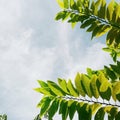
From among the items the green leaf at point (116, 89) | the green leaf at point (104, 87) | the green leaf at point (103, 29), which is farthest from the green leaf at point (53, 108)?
the green leaf at point (103, 29)

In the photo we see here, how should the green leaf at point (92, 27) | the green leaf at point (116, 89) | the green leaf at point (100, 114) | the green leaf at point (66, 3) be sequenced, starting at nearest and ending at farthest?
1. the green leaf at point (116, 89)
2. the green leaf at point (100, 114)
3. the green leaf at point (92, 27)
4. the green leaf at point (66, 3)

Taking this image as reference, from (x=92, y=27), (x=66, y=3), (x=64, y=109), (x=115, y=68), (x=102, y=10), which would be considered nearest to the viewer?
(x=64, y=109)

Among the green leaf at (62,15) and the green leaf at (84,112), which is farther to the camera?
the green leaf at (62,15)

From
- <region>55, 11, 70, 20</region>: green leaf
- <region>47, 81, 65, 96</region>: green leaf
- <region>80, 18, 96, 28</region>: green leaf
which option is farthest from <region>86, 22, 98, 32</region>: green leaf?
<region>47, 81, 65, 96</region>: green leaf

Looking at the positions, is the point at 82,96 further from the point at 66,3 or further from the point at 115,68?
the point at 66,3

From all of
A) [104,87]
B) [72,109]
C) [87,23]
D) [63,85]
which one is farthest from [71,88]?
[87,23]

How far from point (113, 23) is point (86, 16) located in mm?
557

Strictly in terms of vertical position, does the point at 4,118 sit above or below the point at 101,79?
Result: above

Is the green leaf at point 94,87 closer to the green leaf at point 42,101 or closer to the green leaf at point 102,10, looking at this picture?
the green leaf at point 42,101

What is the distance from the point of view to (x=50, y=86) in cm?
296

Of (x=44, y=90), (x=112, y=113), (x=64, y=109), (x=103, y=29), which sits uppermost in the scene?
(x=103, y=29)

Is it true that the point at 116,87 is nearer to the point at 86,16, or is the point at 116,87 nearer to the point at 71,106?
the point at 71,106

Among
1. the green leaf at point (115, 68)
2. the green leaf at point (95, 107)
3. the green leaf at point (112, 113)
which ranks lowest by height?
the green leaf at point (112, 113)

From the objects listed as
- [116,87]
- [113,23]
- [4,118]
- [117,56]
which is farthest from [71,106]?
[4,118]
